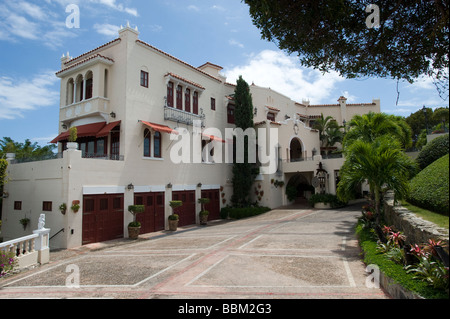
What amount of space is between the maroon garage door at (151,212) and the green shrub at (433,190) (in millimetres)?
14575

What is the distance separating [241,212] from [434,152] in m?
14.0

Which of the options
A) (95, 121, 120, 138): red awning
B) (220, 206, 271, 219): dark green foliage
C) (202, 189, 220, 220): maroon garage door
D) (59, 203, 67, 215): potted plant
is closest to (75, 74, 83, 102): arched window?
(95, 121, 120, 138): red awning

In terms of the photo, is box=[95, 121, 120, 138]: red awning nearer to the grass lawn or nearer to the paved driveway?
the paved driveway

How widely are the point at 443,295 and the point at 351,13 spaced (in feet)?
24.8

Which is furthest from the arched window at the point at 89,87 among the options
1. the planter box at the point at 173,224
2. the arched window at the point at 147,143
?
the planter box at the point at 173,224

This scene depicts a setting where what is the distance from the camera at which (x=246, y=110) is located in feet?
85.0

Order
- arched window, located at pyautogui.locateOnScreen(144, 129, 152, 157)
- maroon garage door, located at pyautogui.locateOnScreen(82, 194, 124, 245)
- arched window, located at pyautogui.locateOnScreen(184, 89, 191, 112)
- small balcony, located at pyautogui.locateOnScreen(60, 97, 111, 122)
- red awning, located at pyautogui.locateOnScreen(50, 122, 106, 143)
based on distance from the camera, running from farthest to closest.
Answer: arched window, located at pyautogui.locateOnScreen(184, 89, 191, 112), arched window, located at pyautogui.locateOnScreen(144, 129, 152, 157), small balcony, located at pyautogui.locateOnScreen(60, 97, 111, 122), red awning, located at pyautogui.locateOnScreen(50, 122, 106, 143), maroon garage door, located at pyautogui.locateOnScreen(82, 194, 124, 245)

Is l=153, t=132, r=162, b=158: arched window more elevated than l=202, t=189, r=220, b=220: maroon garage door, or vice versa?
l=153, t=132, r=162, b=158: arched window

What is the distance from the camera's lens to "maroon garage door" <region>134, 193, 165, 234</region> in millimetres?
18875

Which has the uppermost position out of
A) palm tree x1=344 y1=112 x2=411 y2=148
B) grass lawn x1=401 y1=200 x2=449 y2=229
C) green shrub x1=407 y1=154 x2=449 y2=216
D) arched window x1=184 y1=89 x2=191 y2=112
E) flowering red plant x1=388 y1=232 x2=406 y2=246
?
arched window x1=184 y1=89 x2=191 y2=112

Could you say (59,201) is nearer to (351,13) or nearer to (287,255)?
(287,255)

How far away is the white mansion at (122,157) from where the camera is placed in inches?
625

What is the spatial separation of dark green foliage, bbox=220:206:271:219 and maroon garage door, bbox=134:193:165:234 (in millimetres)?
6516

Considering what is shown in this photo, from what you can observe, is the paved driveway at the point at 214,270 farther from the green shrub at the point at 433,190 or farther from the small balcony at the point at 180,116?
the small balcony at the point at 180,116
